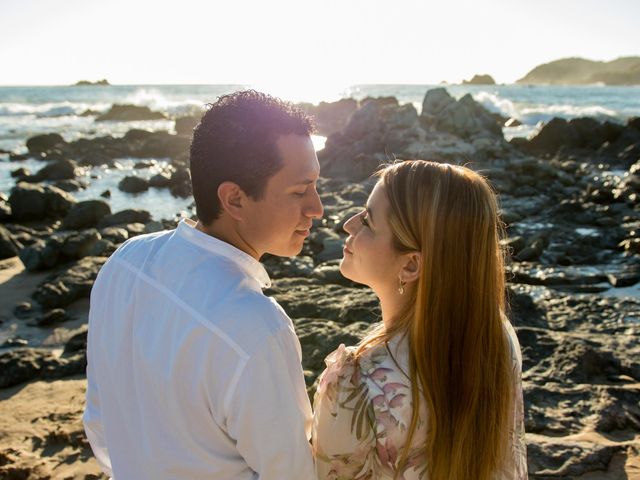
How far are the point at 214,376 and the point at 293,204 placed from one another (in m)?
0.73

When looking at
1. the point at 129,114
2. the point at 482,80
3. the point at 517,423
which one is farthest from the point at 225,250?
the point at 482,80

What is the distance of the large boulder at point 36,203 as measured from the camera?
1290cm

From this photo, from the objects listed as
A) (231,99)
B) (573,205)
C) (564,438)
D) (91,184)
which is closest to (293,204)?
(231,99)

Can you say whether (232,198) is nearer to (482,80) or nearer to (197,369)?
(197,369)

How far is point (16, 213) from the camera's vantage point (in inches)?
507

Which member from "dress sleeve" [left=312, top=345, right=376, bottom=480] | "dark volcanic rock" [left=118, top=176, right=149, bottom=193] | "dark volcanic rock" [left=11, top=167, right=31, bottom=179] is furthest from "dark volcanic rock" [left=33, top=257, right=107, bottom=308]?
"dark volcanic rock" [left=11, top=167, right=31, bottom=179]

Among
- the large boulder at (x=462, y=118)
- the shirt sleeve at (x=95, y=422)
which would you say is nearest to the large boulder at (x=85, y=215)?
the shirt sleeve at (x=95, y=422)

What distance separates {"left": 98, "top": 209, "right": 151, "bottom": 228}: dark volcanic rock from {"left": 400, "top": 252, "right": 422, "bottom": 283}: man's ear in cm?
1039

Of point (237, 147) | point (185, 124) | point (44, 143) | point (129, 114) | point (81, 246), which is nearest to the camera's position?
point (237, 147)

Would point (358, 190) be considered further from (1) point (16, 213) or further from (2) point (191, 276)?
(2) point (191, 276)

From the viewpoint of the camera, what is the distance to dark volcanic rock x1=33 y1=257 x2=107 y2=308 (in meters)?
7.39

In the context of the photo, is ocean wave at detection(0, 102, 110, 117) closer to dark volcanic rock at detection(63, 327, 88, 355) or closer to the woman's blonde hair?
dark volcanic rock at detection(63, 327, 88, 355)

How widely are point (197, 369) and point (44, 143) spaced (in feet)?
87.7

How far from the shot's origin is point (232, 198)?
80.7 inches
